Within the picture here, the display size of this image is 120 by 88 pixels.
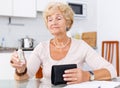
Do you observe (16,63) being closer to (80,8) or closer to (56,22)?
(56,22)

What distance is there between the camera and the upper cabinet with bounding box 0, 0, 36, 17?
344 cm

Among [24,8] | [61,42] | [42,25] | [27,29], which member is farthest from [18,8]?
[61,42]

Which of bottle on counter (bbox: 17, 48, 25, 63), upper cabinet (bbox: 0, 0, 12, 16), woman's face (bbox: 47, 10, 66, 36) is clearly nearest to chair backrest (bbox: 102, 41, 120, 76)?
upper cabinet (bbox: 0, 0, 12, 16)

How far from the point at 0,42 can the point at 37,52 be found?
84.9 inches

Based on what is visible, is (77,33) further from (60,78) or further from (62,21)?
(60,78)

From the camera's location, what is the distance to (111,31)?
408 centimetres

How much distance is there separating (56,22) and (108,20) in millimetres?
2752

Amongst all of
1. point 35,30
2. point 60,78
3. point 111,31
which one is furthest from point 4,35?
point 60,78

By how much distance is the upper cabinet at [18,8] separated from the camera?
344 cm

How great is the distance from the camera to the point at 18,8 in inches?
140

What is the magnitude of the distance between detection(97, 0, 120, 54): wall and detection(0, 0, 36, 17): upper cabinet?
1362mm

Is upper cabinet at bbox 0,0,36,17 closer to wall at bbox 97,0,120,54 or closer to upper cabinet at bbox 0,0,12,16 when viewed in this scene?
upper cabinet at bbox 0,0,12,16

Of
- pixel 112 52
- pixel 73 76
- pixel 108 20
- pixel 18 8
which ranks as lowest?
pixel 112 52

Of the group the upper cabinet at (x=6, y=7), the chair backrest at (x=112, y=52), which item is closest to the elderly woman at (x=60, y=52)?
the upper cabinet at (x=6, y=7)
